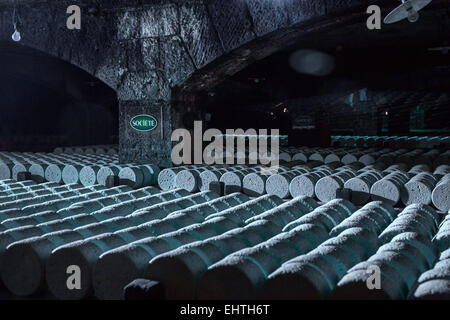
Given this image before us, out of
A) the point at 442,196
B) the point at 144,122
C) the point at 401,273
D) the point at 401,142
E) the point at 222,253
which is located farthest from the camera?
the point at 401,142

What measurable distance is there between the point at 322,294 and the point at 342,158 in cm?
635

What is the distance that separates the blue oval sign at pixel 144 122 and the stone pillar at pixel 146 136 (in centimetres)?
4

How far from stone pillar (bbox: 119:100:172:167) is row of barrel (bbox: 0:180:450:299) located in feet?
11.0

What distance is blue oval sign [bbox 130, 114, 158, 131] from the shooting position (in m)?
7.72

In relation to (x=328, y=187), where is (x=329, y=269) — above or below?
below

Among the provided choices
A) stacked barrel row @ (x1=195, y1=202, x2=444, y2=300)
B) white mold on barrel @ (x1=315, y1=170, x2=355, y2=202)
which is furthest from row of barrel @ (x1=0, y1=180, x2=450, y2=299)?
white mold on barrel @ (x1=315, y1=170, x2=355, y2=202)

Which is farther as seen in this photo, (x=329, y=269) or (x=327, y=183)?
(x=327, y=183)

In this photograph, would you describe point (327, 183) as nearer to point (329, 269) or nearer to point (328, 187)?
point (328, 187)

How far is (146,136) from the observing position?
25.6ft

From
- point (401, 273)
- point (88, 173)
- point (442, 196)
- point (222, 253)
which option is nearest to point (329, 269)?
point (401, 273)

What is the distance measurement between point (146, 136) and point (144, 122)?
24 cm

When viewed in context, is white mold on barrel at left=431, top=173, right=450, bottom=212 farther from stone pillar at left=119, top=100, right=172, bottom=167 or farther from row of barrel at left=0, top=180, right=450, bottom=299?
stone pillar at left=119, top=100, right=172, bottom=167

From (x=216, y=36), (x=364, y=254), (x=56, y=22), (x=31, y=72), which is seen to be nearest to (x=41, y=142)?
(x=31, y=72)

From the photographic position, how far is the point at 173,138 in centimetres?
781
